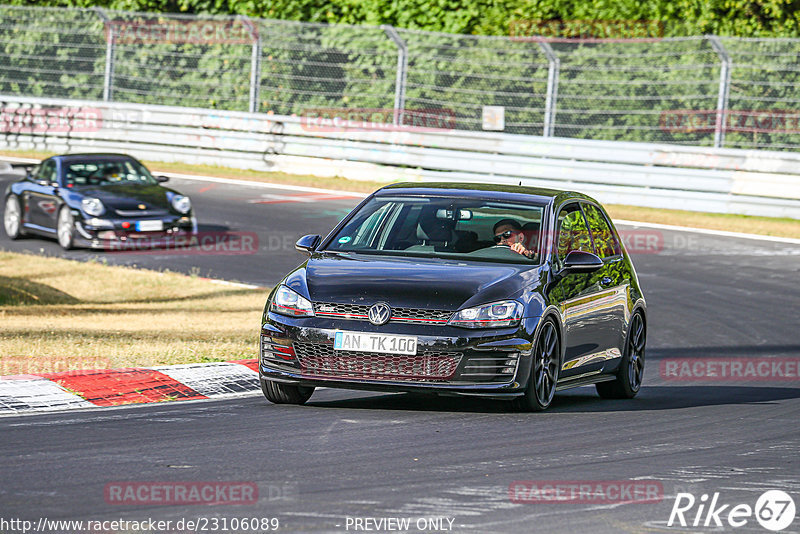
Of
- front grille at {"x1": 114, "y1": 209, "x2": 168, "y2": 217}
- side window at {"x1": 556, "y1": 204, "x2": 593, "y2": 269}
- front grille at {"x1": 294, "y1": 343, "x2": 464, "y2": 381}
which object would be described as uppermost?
side window at {"x1": 556, "y1": 204, "x2": 593, "y2": 269}

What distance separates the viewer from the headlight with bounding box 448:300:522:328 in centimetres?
Result: 896

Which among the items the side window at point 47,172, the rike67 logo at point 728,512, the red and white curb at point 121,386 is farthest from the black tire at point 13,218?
the rike67 logo at point 728,512

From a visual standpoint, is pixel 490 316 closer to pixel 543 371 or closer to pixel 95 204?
pixel 543 371

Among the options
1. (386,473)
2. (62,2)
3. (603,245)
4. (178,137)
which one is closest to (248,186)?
(178,137)

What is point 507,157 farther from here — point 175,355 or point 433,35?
point 175,355

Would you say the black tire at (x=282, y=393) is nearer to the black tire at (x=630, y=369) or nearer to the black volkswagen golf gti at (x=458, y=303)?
the black volkswagen golf gti at (x=458, y=303)

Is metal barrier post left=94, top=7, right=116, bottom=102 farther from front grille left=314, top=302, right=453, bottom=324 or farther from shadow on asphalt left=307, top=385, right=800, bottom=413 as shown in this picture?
front grille left=314, top=302, right=453, bottom=324

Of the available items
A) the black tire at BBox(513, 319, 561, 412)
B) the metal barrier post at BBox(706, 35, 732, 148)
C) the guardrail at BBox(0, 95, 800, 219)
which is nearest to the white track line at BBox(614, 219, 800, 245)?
the guardrail at BBox(0, 95, 800, 219)

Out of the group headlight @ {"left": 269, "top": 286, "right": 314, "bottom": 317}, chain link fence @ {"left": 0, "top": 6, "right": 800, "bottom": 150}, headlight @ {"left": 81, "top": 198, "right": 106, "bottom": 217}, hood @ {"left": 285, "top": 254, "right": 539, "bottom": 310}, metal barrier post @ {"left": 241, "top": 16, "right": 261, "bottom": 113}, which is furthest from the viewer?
metal barrier post @ {"left": 241, "top": 16, "right": 261, "bottom": 113}

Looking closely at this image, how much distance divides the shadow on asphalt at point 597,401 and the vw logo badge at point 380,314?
88cm

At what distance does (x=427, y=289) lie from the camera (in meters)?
9.09

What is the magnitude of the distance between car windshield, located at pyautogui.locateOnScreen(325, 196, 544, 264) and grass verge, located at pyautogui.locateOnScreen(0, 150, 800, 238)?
14048mm

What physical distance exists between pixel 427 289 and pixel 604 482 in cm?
229

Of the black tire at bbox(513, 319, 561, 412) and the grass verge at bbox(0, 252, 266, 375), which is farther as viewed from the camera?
the grass verge at bbox(0, 252, 266, 375)
